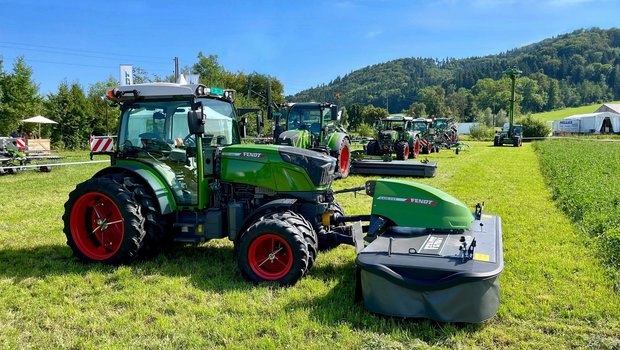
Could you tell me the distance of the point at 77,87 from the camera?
34.6 meters

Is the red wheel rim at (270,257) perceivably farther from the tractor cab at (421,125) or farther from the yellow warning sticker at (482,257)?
the tractor cab at (421,125)

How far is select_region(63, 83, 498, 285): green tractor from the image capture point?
454 cm

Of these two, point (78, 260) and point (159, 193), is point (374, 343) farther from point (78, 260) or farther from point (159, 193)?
point (78, 260)

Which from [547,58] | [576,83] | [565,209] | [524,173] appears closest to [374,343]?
[565,209]

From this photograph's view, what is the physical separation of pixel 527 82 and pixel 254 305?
128 metres

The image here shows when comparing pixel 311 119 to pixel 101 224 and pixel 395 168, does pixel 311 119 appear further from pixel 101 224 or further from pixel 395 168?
pixel 101 224

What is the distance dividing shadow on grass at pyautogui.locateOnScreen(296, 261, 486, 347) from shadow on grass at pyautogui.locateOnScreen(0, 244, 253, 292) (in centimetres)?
85

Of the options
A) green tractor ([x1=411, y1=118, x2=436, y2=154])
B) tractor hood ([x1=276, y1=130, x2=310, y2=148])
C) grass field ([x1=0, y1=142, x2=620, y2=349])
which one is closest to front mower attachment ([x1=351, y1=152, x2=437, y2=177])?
tractor hood ([x1=276, y1=130, x2=310, y2=148])

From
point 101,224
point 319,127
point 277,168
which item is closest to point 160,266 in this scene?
point 101,224

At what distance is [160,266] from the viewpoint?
5.17 metres

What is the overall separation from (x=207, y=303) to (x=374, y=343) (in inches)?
66.1

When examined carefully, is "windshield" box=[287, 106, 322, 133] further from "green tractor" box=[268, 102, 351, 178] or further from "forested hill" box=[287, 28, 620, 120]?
"forested hill" box=[287, 28, 620, 120]

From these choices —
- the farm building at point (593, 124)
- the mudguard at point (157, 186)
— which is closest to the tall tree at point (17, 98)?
the mudguard at point (157, 186)

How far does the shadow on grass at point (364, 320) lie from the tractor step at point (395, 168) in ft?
30.6
